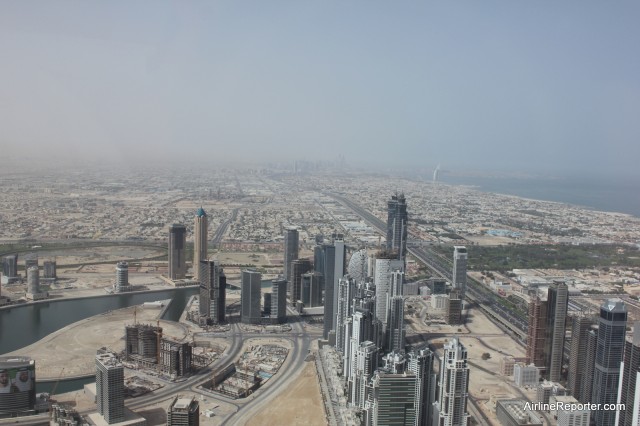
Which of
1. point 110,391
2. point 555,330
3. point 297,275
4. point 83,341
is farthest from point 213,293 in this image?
point 555,330

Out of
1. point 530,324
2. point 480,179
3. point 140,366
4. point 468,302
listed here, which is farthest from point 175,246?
point 480,179

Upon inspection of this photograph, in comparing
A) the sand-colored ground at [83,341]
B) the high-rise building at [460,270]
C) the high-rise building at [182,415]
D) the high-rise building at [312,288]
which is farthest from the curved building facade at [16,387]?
the high-rise building at [460,270]

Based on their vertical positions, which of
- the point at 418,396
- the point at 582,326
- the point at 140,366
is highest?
the point at 582,326

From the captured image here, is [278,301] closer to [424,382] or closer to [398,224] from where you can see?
[398,224]

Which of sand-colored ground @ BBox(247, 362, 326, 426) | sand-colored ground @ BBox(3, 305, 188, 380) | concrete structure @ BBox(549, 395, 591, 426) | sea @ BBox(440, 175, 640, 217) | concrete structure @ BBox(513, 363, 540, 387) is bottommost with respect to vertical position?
sand-colored ground @ BBox(247, 362, 326, 426)

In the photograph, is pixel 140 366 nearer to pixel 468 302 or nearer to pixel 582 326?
pixel 582 326

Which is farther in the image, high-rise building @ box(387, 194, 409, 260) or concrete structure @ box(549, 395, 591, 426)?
high-rise building @ box(387, 194, 409, 260)

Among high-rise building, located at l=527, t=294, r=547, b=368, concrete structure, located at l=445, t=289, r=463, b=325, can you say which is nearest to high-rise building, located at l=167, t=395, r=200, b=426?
high-rise building, located at l=527, t=294, r=547, b=368

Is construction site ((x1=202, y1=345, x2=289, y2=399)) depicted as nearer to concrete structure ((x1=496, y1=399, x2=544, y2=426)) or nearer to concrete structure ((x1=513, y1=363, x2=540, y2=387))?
concrete structure ((x1=496, y1=399, x2=544, y2=426))
